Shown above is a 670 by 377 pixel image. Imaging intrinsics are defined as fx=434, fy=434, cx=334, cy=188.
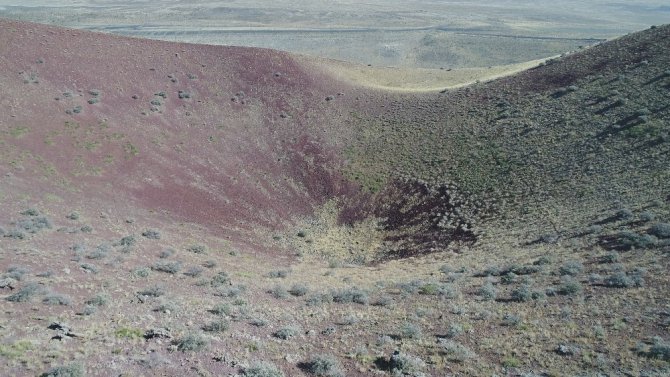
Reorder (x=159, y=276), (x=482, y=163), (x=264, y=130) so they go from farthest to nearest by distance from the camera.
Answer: (x=264, y=130) < (x=482, y=163) < (x=159, y=276)

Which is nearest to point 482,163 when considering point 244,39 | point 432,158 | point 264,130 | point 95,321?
point 432,158

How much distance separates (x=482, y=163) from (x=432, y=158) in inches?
176

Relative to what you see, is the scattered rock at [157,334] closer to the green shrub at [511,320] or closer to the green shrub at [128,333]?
the green shrub at [128,333]

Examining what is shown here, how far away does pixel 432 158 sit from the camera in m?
39.2

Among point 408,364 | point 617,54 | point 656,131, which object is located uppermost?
point 617,54

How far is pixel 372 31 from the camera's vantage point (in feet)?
492

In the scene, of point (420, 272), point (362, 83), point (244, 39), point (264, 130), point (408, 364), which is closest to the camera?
point (408, 364)

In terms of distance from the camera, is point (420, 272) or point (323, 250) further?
point (323, 250)

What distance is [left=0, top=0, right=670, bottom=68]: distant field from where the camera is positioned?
11600 centimetres

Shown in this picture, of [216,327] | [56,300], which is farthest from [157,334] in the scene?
[56,300]

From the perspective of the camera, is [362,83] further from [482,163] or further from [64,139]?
[64,139]

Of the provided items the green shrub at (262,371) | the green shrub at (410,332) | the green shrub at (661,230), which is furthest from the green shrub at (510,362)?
the green shrub at (661,230)

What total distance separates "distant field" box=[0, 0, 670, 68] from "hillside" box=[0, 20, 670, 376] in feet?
215

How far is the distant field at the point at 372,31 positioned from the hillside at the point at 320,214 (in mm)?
Answer: 65557
